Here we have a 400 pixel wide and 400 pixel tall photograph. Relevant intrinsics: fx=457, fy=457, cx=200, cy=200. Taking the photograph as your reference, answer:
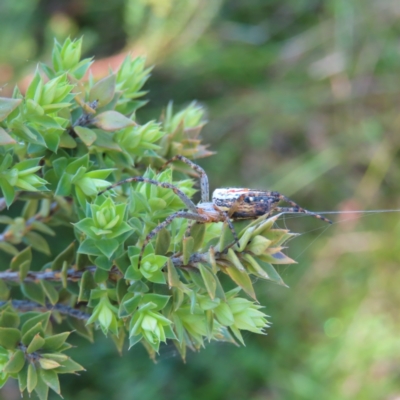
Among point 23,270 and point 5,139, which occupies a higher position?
point 5,139

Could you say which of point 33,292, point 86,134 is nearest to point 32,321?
point 33,292

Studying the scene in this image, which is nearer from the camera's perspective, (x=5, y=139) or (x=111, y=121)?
(x=5, y=139)

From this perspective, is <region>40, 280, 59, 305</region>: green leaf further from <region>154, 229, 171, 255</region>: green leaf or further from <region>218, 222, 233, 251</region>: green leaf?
<region>218, 222, 233, 251</region>: green leaf

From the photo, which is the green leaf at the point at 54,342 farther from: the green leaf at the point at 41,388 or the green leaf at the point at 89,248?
the green leaf at the point at 89,248

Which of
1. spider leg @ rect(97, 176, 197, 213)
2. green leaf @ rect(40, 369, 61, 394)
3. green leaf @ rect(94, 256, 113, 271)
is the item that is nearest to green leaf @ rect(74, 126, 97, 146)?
spider leg @ rect(97, 176, 197, 213)

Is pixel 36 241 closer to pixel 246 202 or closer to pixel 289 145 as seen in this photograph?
pixel 246 202

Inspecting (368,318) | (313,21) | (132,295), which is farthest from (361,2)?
(132,295)

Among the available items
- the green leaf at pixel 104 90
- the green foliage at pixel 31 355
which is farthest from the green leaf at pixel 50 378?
the green leaf at pixel 104 90
